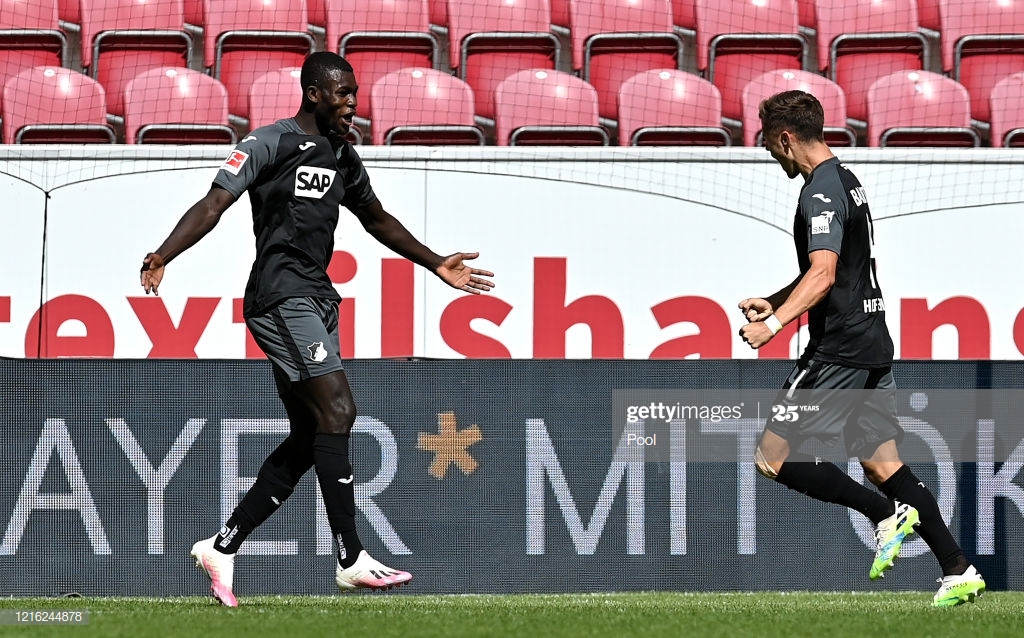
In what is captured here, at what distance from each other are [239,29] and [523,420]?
16.8 ft

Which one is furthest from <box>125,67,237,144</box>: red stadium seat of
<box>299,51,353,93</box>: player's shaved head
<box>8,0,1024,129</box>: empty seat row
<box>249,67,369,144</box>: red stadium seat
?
<box>299,51,353,93</box>: player's shaved head

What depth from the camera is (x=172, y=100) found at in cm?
948

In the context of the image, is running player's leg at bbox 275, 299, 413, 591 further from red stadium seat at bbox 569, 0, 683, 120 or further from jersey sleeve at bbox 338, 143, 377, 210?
red stadium seat at bbox 569, 0, 683, 120

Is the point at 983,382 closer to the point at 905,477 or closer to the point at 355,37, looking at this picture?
the point at 905,477

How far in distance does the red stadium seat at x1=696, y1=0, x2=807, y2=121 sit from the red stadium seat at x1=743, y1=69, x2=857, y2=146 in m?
0.22

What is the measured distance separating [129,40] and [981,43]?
6346 millimetres

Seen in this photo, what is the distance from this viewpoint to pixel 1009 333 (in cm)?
828

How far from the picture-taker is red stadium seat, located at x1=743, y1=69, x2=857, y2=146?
9547 mm

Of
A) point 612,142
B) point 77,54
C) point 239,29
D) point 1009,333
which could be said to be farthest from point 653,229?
point 77,54

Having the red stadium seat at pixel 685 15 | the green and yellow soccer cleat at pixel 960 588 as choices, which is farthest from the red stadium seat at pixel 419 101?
the green and yellow soccer cleat at pixel 960 588

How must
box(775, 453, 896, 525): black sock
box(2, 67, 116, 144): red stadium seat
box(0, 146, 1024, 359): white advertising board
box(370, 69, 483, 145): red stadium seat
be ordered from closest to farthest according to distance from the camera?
box(775, 453, 896, 525): black sock < box(0, 146, 1024, 359): white advertising board < box(2, 67, 116, 144): red stadium seat < box(370, 69, 483, 145): red stadium seat

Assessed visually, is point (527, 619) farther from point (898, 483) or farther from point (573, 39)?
point (573, 39)

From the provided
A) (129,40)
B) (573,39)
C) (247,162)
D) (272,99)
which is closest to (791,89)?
(573,39)

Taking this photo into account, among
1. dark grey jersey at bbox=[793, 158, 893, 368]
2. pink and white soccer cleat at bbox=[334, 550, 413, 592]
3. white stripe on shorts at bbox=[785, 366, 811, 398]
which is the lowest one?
pink and white soccer cleat at bbox=[334, 550, 413, 592]
